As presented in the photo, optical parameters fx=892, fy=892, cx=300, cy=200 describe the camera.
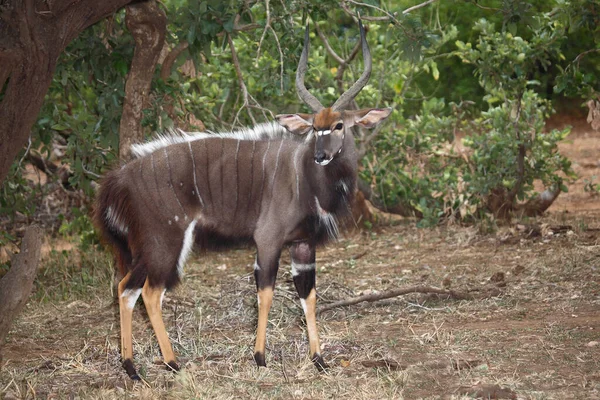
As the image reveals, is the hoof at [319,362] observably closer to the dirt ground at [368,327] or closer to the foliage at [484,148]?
the dirt ground at [368,327]

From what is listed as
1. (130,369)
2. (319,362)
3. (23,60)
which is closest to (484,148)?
(319,362)

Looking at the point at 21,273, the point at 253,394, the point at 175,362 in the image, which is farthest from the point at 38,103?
→ the point at 253,394

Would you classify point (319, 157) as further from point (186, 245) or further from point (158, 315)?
point (158, 315)

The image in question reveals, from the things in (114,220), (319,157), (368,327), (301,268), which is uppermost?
(319,157)

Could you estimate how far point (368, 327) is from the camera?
5.29 m

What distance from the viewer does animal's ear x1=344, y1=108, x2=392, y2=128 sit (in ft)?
14.9

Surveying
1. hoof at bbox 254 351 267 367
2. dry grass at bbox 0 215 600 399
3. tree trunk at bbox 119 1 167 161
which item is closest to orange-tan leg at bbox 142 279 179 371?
dry grass at bbox 0 215 600 399

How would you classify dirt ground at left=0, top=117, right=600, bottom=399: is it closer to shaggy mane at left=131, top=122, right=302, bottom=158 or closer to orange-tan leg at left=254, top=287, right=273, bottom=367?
orange-tan leg at left=254, top=287, right=273, bottom=367

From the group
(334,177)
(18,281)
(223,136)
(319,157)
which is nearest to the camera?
(18,281)

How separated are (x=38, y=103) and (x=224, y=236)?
45.5 inches

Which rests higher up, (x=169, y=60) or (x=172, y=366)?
(x=169, y=60)

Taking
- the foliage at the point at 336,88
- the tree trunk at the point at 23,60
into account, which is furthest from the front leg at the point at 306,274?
the tree trunk at the point at 23,60

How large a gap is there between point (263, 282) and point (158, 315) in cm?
58

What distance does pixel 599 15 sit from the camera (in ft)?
19.9
